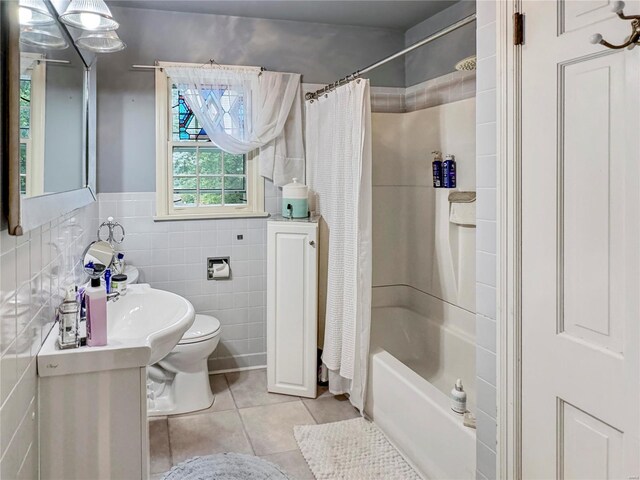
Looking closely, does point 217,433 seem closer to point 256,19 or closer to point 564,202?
point 564,202

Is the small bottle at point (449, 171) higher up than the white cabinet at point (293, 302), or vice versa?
the small bottle at point (449, 171)

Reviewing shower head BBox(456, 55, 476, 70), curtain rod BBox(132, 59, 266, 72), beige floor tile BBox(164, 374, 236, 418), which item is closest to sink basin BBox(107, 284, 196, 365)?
beige floor tile BBox(164, 374, 236, 418)

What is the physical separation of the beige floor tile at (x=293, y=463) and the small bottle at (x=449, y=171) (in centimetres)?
183

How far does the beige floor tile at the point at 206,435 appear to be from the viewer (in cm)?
254

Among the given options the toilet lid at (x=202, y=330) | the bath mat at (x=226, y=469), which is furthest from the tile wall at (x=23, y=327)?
the toilet lid at (x=202, y=330)

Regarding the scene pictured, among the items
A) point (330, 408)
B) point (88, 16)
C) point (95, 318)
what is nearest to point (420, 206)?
point (330, 408)

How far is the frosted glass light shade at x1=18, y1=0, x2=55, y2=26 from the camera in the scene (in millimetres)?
1173

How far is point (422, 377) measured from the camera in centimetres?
304

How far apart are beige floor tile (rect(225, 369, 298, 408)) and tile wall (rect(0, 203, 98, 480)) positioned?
1.75 metres

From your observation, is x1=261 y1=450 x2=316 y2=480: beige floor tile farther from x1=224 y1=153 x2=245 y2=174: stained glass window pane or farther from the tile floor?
x1=224 y1=153 x2=245 y2=174: stained glass window pane

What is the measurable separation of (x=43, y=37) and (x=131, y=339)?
0.99 metres

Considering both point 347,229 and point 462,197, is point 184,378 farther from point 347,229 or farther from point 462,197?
point 462,197

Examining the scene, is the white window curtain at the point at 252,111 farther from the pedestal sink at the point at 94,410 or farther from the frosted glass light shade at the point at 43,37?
the pedestal sink at the point at 94,410

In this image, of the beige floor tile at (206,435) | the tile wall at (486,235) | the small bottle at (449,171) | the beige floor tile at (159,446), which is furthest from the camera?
the small bottle at (449,171)
